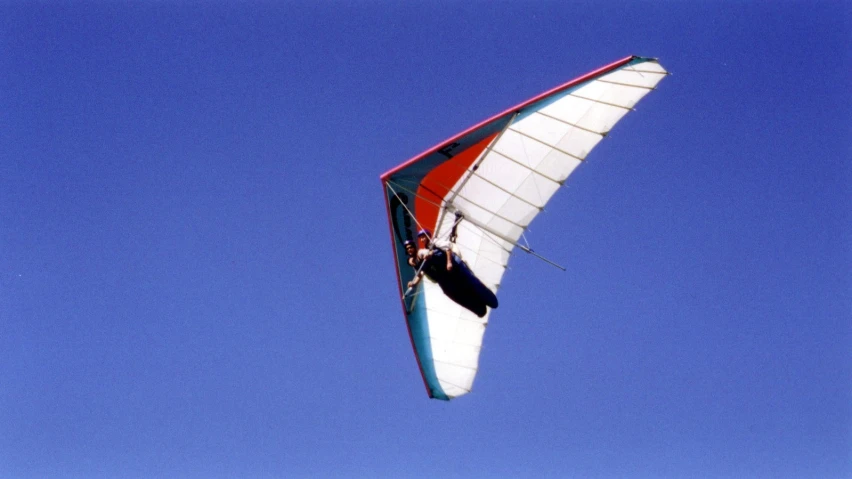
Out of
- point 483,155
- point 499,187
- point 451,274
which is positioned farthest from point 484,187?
point 451,274

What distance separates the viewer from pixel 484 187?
14.9 meters

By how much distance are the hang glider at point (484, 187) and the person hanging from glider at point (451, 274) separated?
2.14 ft

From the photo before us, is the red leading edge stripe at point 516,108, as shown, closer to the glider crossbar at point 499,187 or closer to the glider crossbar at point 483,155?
the glider crossbar at point 483,155

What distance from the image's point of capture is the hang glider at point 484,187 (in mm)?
13531

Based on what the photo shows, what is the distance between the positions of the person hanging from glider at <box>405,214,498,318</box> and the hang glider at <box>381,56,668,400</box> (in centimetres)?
65

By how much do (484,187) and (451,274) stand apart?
1849 mm

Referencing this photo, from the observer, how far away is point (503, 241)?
615 inches

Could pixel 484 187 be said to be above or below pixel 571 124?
below

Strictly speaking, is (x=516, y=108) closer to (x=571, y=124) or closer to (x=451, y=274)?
(x=571, y=124)

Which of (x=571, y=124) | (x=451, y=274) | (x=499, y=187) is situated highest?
(x=571, y=124)

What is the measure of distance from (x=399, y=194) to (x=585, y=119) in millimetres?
3399

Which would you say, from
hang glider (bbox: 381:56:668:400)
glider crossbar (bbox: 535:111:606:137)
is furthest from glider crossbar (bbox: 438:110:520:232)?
glider crossbar (bbox: 535:111:606:137)

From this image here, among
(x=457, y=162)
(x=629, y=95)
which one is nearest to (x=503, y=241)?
(x=457, y=162)

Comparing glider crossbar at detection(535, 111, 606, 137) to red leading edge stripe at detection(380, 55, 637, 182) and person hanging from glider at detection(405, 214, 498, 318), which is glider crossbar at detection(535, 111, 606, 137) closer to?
red leading edge stripe at detection(380, 55, 637, 182)
